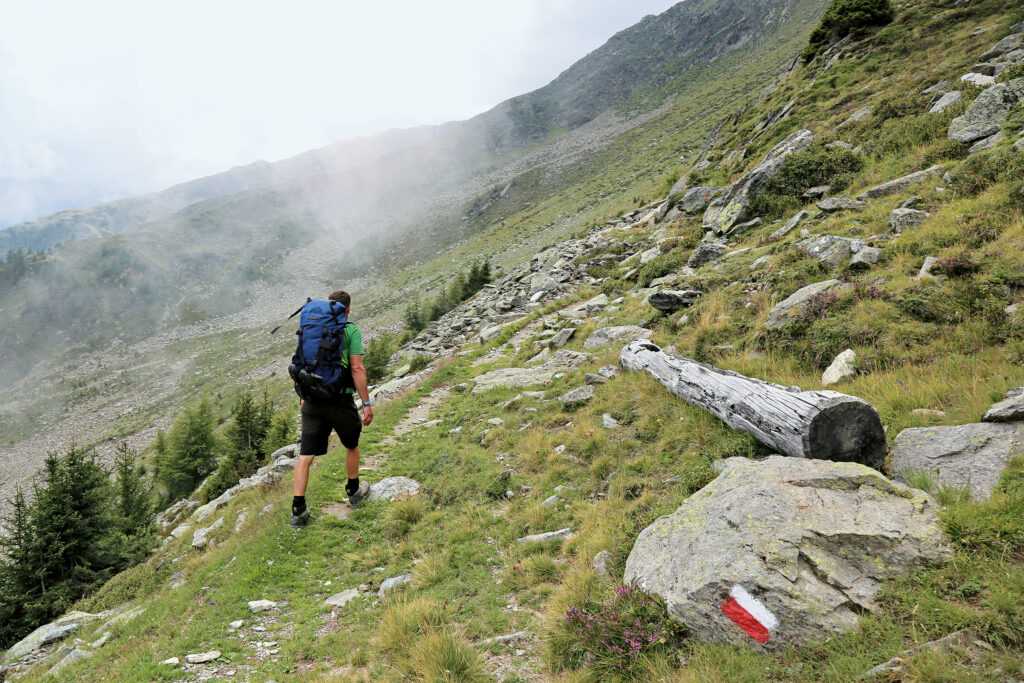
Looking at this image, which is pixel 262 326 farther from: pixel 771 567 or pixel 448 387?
pixel 771 567

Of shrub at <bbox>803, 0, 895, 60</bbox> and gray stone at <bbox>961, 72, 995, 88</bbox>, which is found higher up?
shrub at <bbox>803, 0, 895, 60</bbox>

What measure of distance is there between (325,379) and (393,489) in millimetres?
3338

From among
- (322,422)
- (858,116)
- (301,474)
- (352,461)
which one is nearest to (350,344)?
(322,422)

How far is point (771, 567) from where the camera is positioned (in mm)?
3172

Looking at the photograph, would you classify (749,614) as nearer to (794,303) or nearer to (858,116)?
(794,303)

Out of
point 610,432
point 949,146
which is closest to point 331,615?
point 610,432

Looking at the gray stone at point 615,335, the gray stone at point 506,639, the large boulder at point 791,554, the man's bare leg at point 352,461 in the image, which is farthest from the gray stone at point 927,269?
the man's bare leg at point 352,461

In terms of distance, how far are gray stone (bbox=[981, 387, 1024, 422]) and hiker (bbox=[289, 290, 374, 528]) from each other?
304 inches

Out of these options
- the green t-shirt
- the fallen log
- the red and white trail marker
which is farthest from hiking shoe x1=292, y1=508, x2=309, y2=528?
the fallen log

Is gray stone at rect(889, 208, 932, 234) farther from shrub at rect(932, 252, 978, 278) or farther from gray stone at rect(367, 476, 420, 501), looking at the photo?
gray stone at rect(367, 476, 420, 501)

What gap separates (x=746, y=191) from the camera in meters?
16.7

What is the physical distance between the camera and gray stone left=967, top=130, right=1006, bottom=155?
Answer: 9547 millimetres

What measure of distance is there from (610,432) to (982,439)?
476cm

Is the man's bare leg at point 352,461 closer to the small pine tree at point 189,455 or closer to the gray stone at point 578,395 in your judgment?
the gray stone at point 578,395
